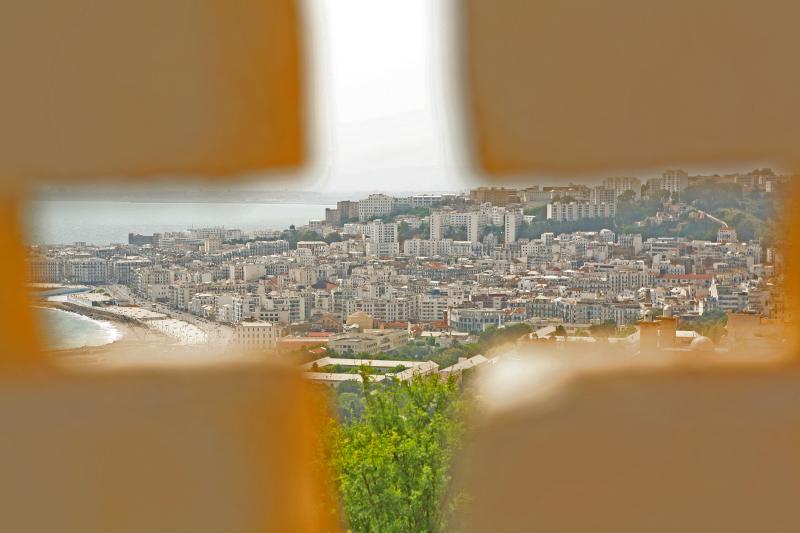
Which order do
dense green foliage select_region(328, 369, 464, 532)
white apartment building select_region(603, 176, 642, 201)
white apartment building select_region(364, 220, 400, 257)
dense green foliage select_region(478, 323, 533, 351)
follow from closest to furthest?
white apartment building select_region(603, 176, 642, 201), dense green foliage select_region(478, 323, 533, 351), white apartment building select_region(364, 220, 400, 257), dense green foliage select_region(328, 369, 464, 532)

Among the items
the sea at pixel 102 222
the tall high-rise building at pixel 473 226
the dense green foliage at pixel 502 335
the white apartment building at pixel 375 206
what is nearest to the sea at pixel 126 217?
the sea at pixel 102 222

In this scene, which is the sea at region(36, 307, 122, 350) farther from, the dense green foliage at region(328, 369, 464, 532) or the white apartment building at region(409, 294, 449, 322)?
the dense green foliage at region(328, 369, 464, 532)

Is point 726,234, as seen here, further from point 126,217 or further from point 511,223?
point 126,217

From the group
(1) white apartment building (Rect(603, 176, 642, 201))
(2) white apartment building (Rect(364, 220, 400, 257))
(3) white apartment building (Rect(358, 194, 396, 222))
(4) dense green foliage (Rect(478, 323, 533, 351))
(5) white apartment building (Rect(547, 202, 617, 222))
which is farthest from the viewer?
(2) white apartment building (Rect(364, 220, 400, 257))

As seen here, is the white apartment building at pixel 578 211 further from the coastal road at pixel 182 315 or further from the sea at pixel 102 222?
the coastal road at pixel 182 315

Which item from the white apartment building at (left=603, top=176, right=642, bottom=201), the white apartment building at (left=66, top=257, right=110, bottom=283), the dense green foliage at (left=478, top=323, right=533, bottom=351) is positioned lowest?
the dense green foliage at (left=478, top=323, right=533, bottom=351)

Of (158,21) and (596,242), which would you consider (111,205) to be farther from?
(596,242)

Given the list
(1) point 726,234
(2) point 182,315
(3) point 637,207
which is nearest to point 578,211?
(3) point 637,207

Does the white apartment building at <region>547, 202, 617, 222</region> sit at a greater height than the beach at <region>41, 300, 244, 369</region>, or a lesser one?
greater

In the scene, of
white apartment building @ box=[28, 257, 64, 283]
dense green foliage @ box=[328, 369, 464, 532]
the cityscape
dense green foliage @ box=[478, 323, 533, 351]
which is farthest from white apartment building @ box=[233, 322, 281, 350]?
dense green foliage @ box=[328, 369, 464, 532]
